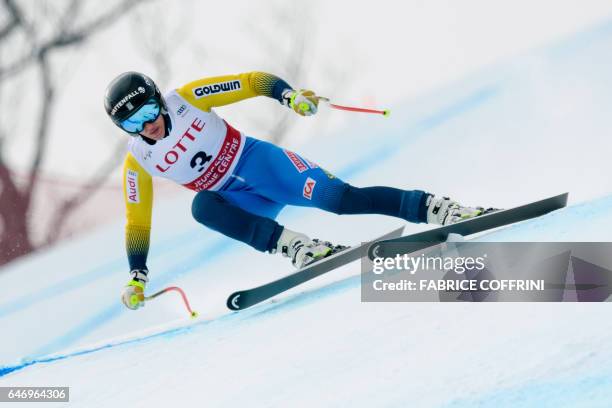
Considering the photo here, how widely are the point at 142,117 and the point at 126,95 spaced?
11 cm

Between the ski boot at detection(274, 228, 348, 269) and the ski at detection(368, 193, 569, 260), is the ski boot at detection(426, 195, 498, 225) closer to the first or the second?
the ski at detection(368, 193, 569, 260)

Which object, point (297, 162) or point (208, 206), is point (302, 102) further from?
point (208, 206)

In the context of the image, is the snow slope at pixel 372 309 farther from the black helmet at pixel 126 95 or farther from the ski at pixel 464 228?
the black helmet at pixel 126 95

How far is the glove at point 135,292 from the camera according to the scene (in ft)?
10.8

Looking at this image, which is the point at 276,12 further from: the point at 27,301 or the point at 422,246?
the point at 422,246

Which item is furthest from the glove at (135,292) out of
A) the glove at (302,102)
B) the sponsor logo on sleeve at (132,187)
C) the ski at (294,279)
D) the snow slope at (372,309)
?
the glove at (302,102)

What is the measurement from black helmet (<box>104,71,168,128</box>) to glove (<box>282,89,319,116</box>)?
58cm

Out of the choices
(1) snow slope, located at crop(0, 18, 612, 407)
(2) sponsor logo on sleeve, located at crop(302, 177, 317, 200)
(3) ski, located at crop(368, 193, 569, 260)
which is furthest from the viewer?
(2) sponsor logo on sleeve, located at crop(302, 177, 317, 200)

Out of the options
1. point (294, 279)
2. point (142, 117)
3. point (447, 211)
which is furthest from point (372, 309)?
point (142, 117)

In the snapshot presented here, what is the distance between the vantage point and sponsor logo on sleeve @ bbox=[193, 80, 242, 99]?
11.3ft

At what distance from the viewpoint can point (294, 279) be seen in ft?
10.1

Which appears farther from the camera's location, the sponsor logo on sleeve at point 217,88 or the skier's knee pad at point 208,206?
the sponsor logo on sleeve at point 217,88

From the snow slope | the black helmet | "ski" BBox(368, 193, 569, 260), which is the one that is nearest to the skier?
the black helmet

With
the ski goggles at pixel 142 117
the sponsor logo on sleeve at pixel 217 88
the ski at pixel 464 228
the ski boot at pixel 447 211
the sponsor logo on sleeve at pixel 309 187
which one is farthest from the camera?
the sponsor logo on sleeve at pixel 217 88
